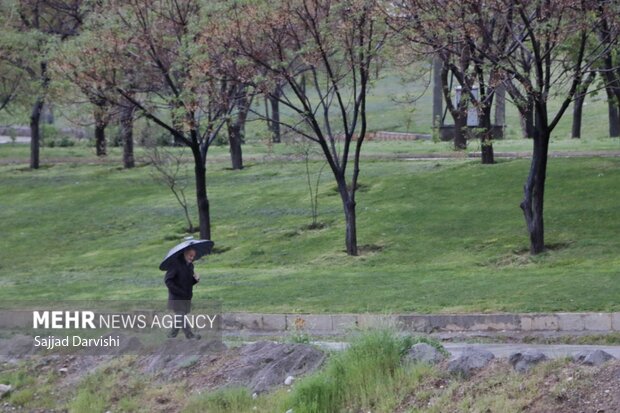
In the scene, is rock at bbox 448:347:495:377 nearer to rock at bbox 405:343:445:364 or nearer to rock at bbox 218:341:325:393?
rock at bbox 405:343:445:364

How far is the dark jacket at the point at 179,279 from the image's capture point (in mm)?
13680

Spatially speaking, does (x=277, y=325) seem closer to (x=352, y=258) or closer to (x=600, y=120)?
(x=352, y=258)

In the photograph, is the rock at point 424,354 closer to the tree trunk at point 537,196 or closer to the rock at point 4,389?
the rock at point 4,389

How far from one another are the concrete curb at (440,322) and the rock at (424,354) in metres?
2.12

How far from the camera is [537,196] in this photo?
21.8m

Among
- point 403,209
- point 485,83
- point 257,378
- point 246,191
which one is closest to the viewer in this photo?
point 257,378

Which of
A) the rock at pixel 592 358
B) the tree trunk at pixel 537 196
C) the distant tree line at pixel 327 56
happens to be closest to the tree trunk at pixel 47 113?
the distant tree line at pixel 327 56

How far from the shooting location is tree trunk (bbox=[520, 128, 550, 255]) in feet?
71.4

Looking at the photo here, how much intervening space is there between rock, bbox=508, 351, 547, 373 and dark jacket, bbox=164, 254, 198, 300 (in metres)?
4.68

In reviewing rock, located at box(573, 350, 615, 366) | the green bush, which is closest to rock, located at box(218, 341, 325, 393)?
the green bush

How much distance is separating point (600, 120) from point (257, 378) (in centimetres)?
5311

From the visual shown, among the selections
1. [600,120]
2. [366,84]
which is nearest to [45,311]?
[366,84]

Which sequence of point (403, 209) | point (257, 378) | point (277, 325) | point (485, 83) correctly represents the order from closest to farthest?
point (257, 378) < point (277, 325) < point (485, 83) < point (403, 209)

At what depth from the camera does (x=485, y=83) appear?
2189 cm
